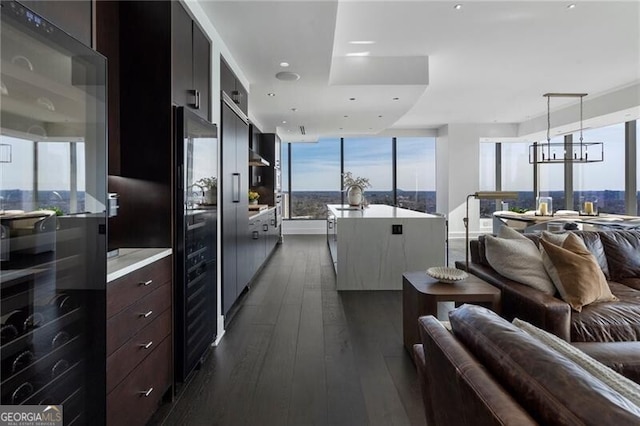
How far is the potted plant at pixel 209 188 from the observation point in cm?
231

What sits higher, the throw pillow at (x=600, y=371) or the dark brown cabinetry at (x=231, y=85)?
the dark brown cabinetry at (x=231, y=85)

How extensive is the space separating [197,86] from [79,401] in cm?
191

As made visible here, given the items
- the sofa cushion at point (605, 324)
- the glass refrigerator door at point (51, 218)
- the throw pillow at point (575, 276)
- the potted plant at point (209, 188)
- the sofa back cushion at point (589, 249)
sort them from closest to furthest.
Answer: the glass refrigerator door at point (51, 218) → the sofa cushion at point (605, 324) → the throw pillow at point (575, 276) → the potted plant at point (209, 188) → the sofa back cushion at point (589, 249)

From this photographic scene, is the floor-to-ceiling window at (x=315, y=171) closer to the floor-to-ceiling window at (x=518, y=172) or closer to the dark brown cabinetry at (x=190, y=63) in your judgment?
the floor-to-ceiling window at (x=518, y=172)

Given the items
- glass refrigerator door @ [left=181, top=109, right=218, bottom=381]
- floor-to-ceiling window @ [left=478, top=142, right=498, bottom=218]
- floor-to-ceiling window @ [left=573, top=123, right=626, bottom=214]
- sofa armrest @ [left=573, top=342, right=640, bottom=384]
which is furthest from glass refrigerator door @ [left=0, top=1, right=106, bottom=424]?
floor-to-ceiling window @ [left=478, top=142, right=498, bottom=218]

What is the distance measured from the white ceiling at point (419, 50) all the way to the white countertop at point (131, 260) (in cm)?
179

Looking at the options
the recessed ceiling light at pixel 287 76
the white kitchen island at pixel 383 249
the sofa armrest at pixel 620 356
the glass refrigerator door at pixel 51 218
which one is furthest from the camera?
the white kitchen island at pixel 383 249

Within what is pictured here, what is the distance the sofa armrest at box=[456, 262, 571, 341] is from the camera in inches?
73.7

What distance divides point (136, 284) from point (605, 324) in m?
2.48

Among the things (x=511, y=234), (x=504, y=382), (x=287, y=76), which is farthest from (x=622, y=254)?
(x=287, y=76)

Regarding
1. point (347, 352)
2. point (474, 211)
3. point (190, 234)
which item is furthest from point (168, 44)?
point (474, 211)

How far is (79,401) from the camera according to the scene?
1166mm

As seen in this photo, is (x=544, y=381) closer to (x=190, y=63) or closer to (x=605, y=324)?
(x=605, y=324)

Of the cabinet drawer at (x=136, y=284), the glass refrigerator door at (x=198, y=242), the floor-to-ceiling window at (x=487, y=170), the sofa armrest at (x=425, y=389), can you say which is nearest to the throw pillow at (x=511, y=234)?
the sofa armrest at (x=425, y=389)
